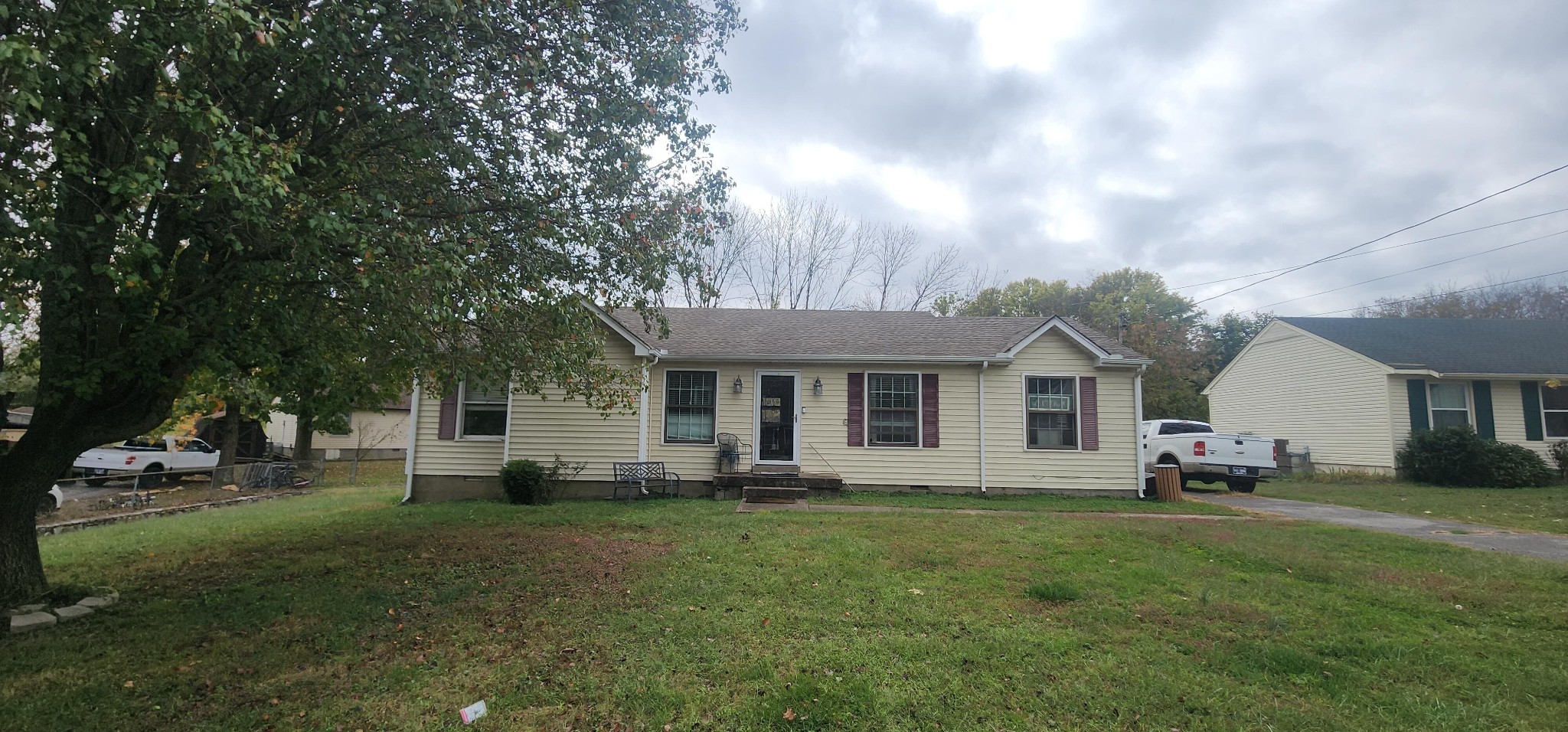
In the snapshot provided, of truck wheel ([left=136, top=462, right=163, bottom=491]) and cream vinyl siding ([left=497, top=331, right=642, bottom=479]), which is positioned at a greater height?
cream vinyl siding ([left=497, top=331, right=642, bottom=479])

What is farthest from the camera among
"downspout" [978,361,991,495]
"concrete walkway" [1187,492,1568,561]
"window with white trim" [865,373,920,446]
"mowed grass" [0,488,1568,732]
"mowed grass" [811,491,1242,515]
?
"window with white trim" [865,373,920,446]

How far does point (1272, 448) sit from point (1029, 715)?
14915 millimetres

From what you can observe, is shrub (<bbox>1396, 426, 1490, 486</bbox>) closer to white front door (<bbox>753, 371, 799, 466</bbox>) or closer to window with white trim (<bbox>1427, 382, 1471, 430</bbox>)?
window with white trim (<bbox>1427, 382, 1471, 430</bbox>)

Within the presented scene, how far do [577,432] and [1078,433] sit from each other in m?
9.55

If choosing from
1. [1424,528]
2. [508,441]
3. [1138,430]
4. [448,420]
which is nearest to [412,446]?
[448,420]

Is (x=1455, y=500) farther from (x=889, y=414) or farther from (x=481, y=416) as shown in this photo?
(x=481, y=416)

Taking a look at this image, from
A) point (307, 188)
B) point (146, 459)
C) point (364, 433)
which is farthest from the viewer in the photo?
point (364, 433)

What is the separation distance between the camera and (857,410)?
12719 mm

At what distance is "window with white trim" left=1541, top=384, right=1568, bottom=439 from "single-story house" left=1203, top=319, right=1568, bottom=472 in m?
0.02

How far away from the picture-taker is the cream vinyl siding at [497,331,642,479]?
12125 millimetres

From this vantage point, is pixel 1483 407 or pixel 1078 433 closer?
pixel 1078 433

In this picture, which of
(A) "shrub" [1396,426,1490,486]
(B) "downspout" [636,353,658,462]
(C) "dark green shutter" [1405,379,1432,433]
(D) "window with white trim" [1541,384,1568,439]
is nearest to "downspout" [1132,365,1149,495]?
(A) "shrub" [1396,426,1490,486]

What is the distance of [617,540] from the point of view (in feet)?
26.0

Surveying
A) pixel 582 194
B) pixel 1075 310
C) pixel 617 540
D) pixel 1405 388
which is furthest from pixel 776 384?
pixel 1075 310
